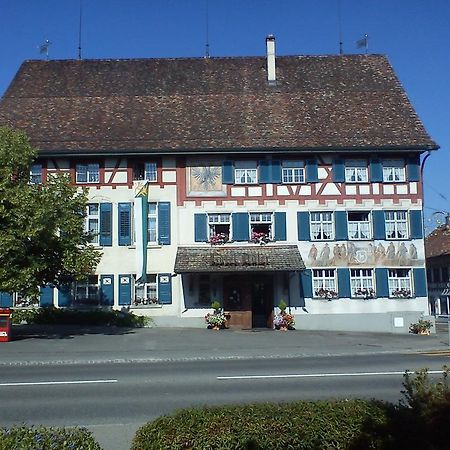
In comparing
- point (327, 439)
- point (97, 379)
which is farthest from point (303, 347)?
point (327, 439)

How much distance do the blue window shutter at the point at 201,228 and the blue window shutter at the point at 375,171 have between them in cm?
766

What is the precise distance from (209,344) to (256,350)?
2410 mm

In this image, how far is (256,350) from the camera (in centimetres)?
2045

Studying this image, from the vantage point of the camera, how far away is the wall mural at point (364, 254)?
2908 cm

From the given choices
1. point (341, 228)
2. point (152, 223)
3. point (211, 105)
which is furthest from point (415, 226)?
point (152, 223)

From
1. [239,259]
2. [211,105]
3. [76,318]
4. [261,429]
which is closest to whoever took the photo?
[261,429]

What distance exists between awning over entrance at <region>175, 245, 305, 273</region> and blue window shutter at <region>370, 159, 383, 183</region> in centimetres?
469

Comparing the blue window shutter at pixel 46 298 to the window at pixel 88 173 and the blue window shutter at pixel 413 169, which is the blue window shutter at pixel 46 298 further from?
the blue window shutter at pixel 413 169

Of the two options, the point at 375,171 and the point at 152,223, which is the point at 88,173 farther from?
the point at 375,171

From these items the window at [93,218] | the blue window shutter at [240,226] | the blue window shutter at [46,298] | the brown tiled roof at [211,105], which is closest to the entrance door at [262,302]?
the blue window shutter at [240,226]

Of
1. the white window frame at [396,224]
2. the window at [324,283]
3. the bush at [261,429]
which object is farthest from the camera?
the white window frame at [396,224]

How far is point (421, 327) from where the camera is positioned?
27.6 meters

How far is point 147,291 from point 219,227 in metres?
4.30

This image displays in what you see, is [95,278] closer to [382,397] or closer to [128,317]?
[128,317]
